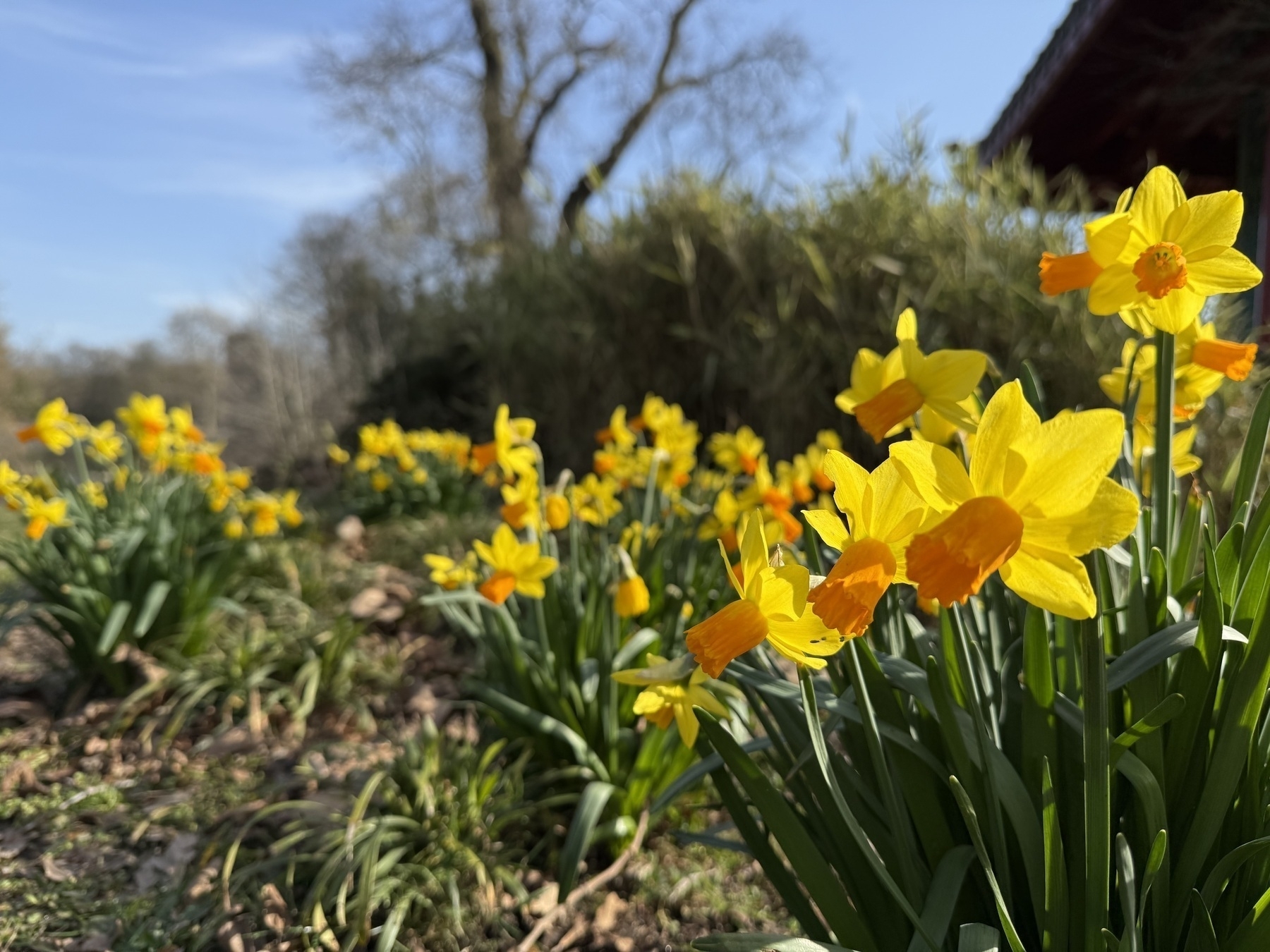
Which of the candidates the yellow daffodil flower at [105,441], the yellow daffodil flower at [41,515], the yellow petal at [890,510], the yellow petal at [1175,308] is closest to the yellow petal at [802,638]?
the yellow petal at [890,510]

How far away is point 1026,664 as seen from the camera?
858mm

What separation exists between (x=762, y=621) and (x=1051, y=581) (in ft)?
0.81

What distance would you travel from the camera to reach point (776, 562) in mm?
768

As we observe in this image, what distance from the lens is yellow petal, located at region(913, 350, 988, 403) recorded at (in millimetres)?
879

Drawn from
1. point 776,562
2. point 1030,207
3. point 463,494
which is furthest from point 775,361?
point 776,562

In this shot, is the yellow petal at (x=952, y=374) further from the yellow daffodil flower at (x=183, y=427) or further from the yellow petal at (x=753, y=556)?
the yellow daffodil flower at (x=183, y=427)

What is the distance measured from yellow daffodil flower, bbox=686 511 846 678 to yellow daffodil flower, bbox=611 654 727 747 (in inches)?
8.0

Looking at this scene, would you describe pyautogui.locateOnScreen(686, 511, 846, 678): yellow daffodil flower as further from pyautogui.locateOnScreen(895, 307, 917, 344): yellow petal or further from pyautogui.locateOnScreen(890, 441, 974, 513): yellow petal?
pyautogui.locateOnScreen(895, 307, 917, 344): yellow petal

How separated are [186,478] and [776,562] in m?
3.24

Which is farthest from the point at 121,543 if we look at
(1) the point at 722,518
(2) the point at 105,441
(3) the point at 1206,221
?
(3) the point at 1206,221

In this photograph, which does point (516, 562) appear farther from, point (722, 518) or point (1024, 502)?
point (1024, 502)

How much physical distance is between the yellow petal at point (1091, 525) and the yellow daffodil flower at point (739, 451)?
1646mm

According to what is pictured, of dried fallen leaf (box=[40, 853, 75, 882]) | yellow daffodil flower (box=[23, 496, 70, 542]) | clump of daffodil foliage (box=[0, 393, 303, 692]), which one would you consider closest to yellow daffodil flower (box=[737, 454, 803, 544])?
dried fallen leaf (box=[40, 853, 75, 882])

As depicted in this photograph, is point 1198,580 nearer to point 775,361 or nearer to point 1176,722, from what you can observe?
point 1176,722
